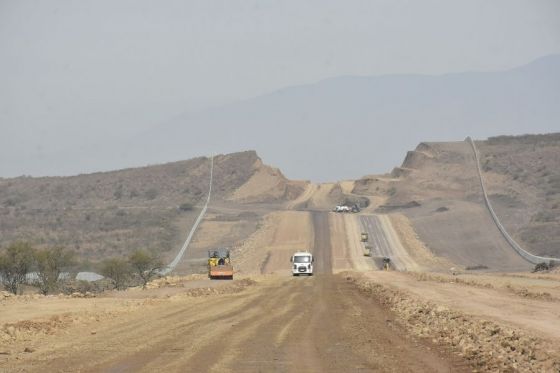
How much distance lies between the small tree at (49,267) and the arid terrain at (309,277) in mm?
2530

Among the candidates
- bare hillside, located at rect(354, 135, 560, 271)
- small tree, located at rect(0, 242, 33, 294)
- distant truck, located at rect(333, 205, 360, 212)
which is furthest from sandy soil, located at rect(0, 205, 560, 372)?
distant truck, located at rect(333, 205, 360, 212)

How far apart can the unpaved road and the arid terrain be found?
0.06m

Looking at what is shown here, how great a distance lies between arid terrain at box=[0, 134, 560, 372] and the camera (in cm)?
1792

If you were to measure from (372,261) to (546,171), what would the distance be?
6636cm

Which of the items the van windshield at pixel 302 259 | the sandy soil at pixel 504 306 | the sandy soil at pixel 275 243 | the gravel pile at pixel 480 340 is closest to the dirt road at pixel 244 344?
the gravel pile at pixel 480 340

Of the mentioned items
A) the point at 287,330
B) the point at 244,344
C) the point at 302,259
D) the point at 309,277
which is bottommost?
the point at 244,344

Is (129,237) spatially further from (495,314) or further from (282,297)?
(495,314)

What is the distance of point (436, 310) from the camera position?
26266 mm

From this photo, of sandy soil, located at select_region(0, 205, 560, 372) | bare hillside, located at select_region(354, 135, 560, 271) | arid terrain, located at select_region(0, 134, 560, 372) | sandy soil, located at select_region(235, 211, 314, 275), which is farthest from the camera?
bare hillside, located at select_region(354, 135, 560, 271)

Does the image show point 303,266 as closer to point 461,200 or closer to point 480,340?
point 480,340

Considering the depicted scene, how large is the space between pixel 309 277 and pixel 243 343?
1491 inches

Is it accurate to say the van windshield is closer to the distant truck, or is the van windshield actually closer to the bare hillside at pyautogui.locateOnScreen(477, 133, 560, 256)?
the bare hillside at pyautogui.locateOnScreen(477, 133, 560, 256)

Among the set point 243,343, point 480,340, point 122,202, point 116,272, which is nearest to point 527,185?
point 122,202

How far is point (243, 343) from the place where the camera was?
1945 cm
